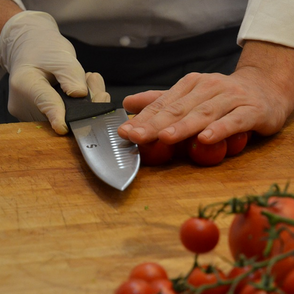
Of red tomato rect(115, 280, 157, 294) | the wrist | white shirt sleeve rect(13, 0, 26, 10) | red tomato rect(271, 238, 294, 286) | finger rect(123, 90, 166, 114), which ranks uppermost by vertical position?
red tomato rect(271, 238, 294, 286)

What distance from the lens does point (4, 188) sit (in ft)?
3.14

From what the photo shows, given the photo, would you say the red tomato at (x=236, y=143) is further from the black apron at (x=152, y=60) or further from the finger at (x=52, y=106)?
the black apron at (x=152, y=60)

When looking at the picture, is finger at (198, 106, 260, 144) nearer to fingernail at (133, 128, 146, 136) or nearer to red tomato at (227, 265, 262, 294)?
fingernail at (133, 128, 146, 136)

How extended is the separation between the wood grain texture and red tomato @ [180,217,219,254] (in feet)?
0.48

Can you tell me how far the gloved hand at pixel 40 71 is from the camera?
1.26m

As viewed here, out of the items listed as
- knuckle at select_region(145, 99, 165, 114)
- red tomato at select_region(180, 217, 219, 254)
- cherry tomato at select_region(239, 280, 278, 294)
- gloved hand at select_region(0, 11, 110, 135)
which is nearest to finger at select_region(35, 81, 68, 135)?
gloved hand at select_region(0, 11, 110, 135)

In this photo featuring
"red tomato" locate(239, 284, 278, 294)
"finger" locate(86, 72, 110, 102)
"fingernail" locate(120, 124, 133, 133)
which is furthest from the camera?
"finger" locate(86, 72, 110, 102)

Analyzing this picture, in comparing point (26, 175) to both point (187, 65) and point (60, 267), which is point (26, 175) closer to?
point (60, 267)

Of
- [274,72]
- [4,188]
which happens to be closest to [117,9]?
[274,72]

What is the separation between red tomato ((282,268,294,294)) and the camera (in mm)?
486

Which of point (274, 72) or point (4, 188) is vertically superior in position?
point (274, 72)

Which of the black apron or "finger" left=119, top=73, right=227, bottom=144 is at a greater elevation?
"finger" left=119, top=73, right=227, bottom=144

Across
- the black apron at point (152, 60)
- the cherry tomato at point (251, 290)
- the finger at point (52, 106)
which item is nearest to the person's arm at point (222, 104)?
the finger at point (52, 106)

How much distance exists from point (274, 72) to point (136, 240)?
69 centimetres
